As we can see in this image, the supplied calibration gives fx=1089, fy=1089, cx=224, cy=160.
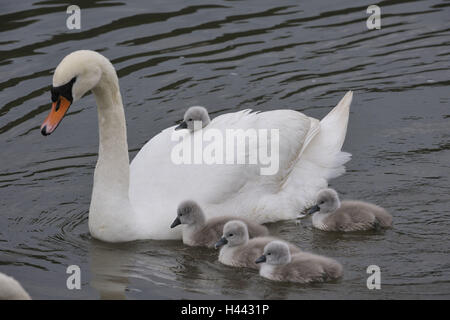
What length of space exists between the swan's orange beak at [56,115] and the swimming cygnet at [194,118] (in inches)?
74.5

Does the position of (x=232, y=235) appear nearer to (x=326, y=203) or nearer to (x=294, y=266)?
(x=294, y=266)

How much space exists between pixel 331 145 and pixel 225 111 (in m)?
1.92

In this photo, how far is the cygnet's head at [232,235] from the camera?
10.3m

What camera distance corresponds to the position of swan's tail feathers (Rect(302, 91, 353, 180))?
12.4 metres

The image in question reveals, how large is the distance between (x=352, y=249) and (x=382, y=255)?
38 cm

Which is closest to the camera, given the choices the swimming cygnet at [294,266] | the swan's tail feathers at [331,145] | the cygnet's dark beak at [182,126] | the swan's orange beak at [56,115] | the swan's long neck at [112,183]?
the swimming cygnet at [294,266]

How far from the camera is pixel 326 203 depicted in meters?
11.1

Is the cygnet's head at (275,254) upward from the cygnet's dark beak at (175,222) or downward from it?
downward

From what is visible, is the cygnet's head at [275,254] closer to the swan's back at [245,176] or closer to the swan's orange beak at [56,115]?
the swan's back at [245,176]

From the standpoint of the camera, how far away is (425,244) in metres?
10.4

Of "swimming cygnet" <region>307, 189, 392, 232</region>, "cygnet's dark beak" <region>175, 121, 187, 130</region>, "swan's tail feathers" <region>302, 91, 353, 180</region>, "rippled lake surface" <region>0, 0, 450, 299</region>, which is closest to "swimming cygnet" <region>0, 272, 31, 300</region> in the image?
"rippled lake surface" <region>0, 0, 450, 299</region>

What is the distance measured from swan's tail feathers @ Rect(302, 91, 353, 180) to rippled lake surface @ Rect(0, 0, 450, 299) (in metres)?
0.17

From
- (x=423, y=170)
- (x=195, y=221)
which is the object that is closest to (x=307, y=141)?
(x=423, y=170)

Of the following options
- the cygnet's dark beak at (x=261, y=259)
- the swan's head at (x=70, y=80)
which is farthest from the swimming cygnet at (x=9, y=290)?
the cygnet's dark beak at (x=261, y=259)
